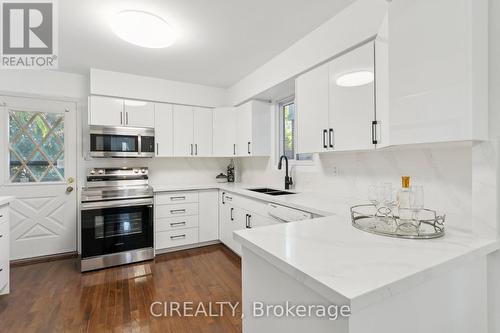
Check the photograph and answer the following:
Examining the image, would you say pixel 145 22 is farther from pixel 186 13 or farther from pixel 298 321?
pixel 298 321

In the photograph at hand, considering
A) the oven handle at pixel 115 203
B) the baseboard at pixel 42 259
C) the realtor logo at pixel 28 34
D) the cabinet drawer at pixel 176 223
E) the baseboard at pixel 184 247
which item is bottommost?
the baseboard at pixel 42 259

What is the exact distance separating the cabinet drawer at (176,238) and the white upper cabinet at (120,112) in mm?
1480

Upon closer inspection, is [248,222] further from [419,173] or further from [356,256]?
[356,256]

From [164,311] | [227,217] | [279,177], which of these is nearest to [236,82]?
[279,177]

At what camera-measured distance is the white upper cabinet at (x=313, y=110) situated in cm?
203

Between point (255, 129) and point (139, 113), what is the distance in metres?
1.57

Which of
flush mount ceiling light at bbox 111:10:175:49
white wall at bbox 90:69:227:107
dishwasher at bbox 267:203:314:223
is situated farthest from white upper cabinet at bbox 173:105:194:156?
dishwasher at bbox 267:203:314:223

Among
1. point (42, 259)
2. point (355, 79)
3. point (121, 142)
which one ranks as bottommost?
point (42, 259)

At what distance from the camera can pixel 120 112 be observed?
3.08 meters

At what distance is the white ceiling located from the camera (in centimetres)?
182

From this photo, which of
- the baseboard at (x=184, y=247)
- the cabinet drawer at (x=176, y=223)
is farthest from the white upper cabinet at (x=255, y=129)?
the baseboard at (x=184, y=247)

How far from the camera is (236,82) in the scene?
140 inches

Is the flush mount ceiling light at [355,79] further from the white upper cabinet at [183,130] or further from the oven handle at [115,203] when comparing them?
the oven handle at [115,203]

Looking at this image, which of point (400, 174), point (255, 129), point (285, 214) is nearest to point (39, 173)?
point (255, 129)
